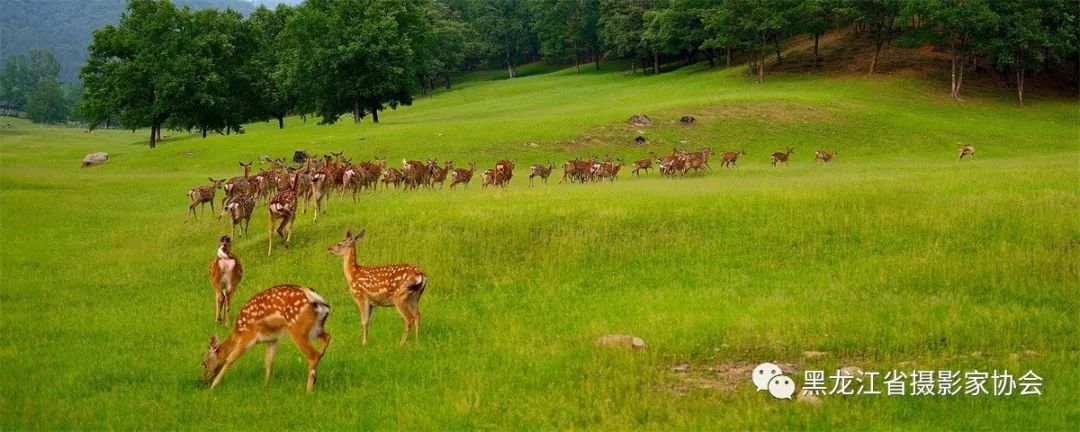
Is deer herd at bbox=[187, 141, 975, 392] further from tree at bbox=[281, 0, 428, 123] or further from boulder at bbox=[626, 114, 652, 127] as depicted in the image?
tree at bbox=[281, 0, 428, 123]

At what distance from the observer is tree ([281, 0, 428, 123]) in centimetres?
5891

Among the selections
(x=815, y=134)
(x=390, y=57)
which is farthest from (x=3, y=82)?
(x=815, y=134)

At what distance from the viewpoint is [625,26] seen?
300ft

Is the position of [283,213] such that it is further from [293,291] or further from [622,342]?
[622,342]

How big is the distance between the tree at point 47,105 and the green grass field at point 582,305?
140 meters

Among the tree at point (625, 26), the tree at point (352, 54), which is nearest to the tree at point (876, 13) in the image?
the tree at point (625, 26)

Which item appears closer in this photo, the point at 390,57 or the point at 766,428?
the point at 766,428

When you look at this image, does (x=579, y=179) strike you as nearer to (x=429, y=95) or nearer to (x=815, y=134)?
(x=815, y=134)

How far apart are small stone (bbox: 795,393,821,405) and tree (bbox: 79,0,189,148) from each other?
189 feet

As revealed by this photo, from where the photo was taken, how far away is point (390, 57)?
197 ft

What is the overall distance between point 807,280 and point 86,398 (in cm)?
1182

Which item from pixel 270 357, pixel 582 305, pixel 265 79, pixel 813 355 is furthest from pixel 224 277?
pixel 265 79

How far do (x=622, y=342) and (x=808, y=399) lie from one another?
285 centimetres

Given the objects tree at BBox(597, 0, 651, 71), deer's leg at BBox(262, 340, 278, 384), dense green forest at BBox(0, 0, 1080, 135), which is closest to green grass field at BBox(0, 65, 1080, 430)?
deer's leg at BBox(262, 340, 278, 384)
